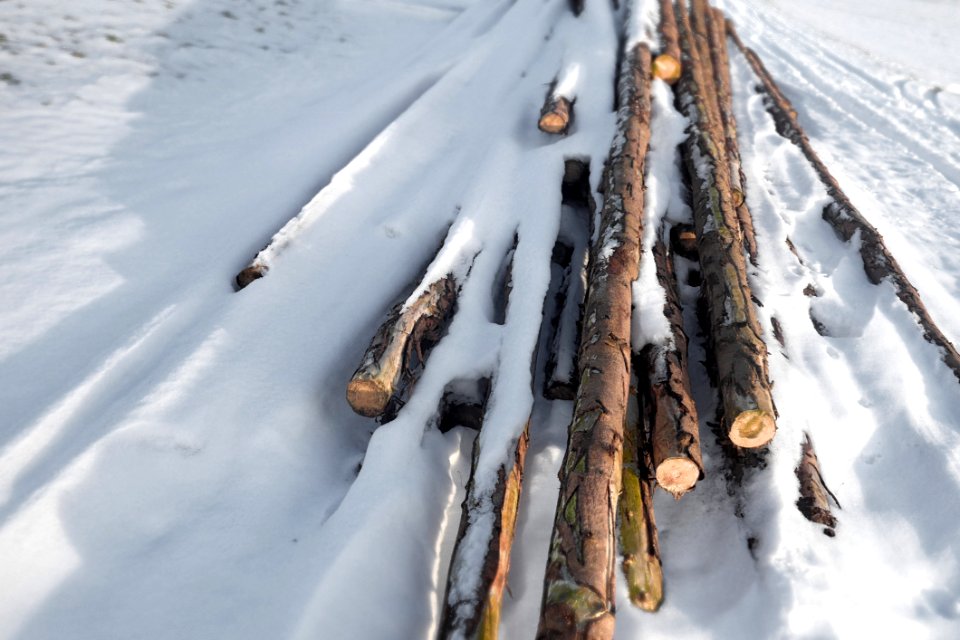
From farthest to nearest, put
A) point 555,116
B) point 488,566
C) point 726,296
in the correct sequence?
point 555,116, point 726,296, point 488,566

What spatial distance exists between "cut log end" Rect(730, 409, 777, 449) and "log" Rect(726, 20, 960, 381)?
1411 mm

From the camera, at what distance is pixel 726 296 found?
2.82 meters

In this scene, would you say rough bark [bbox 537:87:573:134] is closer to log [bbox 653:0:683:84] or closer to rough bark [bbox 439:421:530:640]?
log [bbox 653:0:683:84]

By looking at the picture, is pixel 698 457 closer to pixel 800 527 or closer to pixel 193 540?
pixel 800 527

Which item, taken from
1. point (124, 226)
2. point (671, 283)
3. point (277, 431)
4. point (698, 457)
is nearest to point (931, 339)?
point (671, 283)

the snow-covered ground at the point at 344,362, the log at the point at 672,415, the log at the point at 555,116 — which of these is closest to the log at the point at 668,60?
the snow-covered ground at the point at 344,362

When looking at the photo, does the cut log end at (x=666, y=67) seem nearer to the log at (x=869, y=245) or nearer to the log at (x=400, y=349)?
the log at (x=869, y=245)

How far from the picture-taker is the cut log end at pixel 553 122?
4.42 m

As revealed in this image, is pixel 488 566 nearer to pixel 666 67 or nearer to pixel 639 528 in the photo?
pixel 639 528

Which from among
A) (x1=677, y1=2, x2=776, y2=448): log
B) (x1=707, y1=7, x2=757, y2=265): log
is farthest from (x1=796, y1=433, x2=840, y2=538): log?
(x1=707, y1=7, x2=757, y2=265): log

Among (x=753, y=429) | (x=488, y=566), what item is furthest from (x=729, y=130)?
(x=488, y=566)

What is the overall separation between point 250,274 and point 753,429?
265cm

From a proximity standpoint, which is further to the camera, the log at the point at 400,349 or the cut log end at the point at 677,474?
the log at the point at 400,349

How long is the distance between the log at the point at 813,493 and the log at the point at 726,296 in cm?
25
